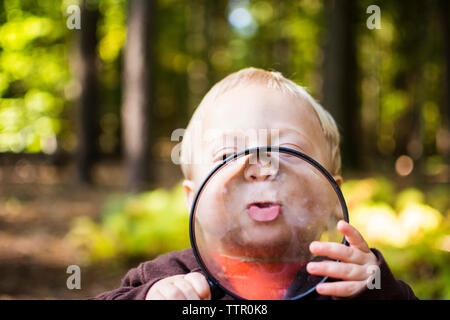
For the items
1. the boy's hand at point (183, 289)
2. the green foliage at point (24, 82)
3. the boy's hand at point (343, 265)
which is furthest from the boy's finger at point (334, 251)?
the green foliage at point (24, 82)

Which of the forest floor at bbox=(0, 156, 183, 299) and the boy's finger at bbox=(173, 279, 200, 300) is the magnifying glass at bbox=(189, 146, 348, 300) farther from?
the forest floor at bbox=(0, 156, 183, 299)

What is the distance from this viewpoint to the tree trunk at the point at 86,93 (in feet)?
35.4

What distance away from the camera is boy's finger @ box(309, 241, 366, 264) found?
139 centimetres

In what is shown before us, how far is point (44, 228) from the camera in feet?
23.4

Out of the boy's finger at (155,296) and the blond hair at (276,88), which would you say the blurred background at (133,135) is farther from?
the boy's finger at (155,296)

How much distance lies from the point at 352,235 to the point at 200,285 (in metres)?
0.49

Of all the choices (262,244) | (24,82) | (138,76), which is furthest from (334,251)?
(24,82)

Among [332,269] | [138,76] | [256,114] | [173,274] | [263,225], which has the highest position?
[138,76]

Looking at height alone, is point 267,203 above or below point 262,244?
above

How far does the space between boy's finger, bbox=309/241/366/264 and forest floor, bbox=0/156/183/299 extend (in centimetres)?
Result: 356

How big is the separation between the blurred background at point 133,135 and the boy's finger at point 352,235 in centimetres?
164

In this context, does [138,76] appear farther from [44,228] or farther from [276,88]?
[276,88]

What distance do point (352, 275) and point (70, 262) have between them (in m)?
4.59

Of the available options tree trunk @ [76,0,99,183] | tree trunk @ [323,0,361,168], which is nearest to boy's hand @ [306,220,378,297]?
tree trunk @ [323,0,361,168]
